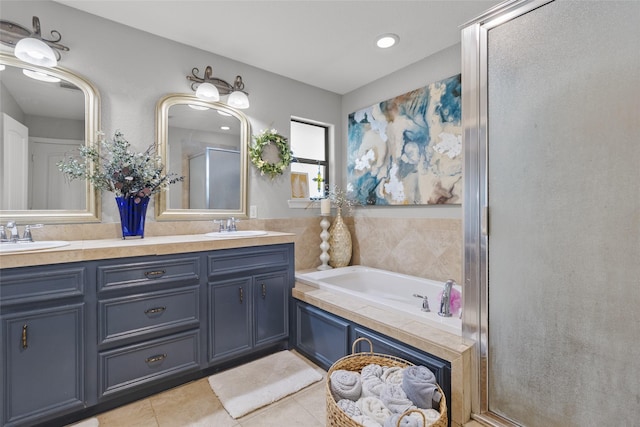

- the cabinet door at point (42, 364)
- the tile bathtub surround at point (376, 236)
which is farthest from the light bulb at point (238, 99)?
the cabinet door at point (42, 364)

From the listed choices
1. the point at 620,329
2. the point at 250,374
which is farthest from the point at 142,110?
the point at 620,329

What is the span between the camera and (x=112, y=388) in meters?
1.67

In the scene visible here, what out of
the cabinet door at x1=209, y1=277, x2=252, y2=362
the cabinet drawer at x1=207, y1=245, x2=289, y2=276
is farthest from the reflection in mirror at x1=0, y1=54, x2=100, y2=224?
the cabinet door at x1=209, y1=277, x2=252, y2=362

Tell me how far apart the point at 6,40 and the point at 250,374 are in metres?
2.63

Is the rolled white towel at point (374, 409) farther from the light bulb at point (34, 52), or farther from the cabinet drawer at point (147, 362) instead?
the light bulb at point (34, 52)

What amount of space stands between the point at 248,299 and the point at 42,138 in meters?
1.72

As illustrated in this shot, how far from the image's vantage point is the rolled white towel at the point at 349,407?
1.33 meters

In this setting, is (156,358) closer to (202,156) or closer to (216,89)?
(202,156)

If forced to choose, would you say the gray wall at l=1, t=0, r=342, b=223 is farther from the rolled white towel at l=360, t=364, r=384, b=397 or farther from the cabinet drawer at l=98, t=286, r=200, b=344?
the rolled white towel at l=360, t=364, r=384, b=397

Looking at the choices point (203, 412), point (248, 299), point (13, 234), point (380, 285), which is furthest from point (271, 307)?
point (13, 234)

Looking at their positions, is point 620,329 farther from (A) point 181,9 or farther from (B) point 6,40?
(B) point 6,40

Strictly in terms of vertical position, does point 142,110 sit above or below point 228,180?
above

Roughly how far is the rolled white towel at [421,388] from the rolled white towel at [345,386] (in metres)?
0.23

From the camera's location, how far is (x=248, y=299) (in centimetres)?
218
